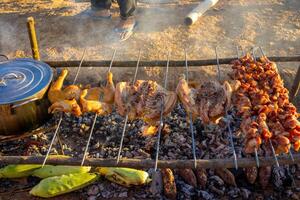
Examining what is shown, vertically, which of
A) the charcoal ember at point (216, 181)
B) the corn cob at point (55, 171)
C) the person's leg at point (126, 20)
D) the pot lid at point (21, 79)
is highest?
the pot lid at point (21, 79)

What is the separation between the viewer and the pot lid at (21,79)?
443 centimetres

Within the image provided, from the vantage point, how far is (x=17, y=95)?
443 cm

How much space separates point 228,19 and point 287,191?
561 cm

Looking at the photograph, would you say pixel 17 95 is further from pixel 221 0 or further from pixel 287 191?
pixel 221 0

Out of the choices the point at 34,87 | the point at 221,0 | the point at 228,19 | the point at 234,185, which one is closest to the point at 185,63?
the point at 234,185

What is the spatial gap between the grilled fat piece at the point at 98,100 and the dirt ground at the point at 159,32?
2476 millimetres

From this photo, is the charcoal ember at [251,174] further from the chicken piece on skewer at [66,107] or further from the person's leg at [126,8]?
the person's leg at [126,8]

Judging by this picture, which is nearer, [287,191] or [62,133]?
[287,191]

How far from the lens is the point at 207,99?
4676mm

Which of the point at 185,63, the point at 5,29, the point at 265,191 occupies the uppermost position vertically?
the point at 185,63

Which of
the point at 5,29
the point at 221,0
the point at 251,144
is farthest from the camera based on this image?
the point at 221,0

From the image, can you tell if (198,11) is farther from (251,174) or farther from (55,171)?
(55,171)

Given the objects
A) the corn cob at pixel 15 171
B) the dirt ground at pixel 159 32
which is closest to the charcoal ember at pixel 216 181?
the dirt ground at pixel 159 32

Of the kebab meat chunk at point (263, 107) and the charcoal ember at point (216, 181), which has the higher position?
the kebab meat chunk at point (263, 107)
